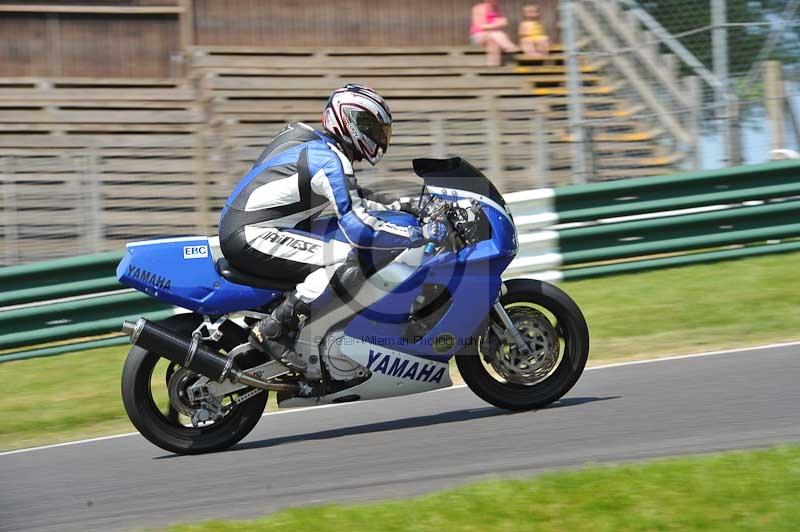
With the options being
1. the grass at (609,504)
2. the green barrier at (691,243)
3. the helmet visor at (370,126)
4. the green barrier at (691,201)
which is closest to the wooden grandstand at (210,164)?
the green barrier at (691,201)

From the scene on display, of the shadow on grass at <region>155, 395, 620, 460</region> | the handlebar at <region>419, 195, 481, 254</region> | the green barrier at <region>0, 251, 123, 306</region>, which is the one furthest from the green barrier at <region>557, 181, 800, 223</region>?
the handlebar at <region>419, 195, 481, 254</region>

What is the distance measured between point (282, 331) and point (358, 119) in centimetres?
118

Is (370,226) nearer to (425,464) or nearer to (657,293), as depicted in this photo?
(425,464)

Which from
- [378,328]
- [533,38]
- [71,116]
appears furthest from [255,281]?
[533,38]

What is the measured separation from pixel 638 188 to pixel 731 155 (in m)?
0.89

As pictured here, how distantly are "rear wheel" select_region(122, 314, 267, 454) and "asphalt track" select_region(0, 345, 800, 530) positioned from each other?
10 cm

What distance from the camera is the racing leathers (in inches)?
245

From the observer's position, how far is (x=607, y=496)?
182 inches

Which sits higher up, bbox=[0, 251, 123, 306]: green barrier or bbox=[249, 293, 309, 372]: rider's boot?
bbox=[249, 293, 309, 372]: rider's boot

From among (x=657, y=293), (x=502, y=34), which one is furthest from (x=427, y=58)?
(x=657, y=293)

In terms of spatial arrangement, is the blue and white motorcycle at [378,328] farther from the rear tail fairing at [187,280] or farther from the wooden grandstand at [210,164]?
the wooden grandstand at [210,164]

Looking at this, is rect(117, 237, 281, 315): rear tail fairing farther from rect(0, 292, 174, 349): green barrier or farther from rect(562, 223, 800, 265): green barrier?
rect(562, 223, 800, 265): green barrier

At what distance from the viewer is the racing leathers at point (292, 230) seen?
6.23 metres

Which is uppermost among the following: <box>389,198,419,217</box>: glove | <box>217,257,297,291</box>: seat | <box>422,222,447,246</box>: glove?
<box>389,198,419,217</box>: glove
